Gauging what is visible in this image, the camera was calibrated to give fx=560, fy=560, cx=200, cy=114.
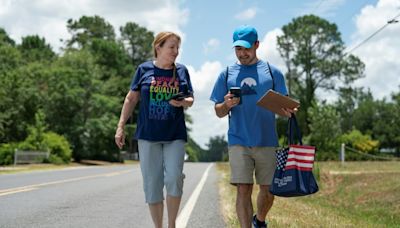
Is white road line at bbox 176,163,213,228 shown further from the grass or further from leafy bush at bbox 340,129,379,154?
leafy bush at bbox 340,129,379,154

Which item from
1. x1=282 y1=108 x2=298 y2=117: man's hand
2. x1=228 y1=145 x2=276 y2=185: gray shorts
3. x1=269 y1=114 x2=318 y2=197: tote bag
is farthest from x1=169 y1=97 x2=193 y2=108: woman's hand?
x1=269 y1=114 x2=318 y2=197: tote bag

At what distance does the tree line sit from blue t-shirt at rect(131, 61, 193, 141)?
28679 millimetres

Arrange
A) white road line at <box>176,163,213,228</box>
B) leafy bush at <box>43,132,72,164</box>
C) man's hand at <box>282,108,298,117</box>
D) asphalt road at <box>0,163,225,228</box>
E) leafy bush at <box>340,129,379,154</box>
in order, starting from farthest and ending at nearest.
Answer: leafy bush at <box>340,129,379,154</box> < leafy bush at <box>43,132,72,164</box> < white road line at <box>176,163,213,228</box> < asphalt road at <box>0,163,225,228</box> < man's hand at <box>282,108,298,117</box>

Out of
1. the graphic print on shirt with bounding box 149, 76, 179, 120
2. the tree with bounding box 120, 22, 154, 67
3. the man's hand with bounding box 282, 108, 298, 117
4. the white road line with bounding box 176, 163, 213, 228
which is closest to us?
the graphic print on shirt with bounding box 149, 76, 179, 120

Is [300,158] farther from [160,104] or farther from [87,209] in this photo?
[87,209]

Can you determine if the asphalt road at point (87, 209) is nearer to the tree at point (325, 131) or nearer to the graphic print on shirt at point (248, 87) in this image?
the graphic print on shirt at point (248, 87)

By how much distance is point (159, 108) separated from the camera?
541 centimetres

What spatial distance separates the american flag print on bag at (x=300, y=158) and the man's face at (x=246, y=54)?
956mm

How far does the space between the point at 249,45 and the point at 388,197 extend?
31.2 feet

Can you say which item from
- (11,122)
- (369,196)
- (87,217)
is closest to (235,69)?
(87,217)

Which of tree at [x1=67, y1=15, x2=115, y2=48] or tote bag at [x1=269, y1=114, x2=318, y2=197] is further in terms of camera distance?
tree at [x1=67, y1=15, x2=115, y2=48]

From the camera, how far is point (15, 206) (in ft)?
28.7

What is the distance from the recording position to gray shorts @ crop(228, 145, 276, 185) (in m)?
5.54

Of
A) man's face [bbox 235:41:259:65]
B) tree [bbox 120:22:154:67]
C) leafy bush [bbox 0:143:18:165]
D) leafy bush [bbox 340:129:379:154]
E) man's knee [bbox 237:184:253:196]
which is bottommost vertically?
man's knee [bbox 237:184:253:196]
